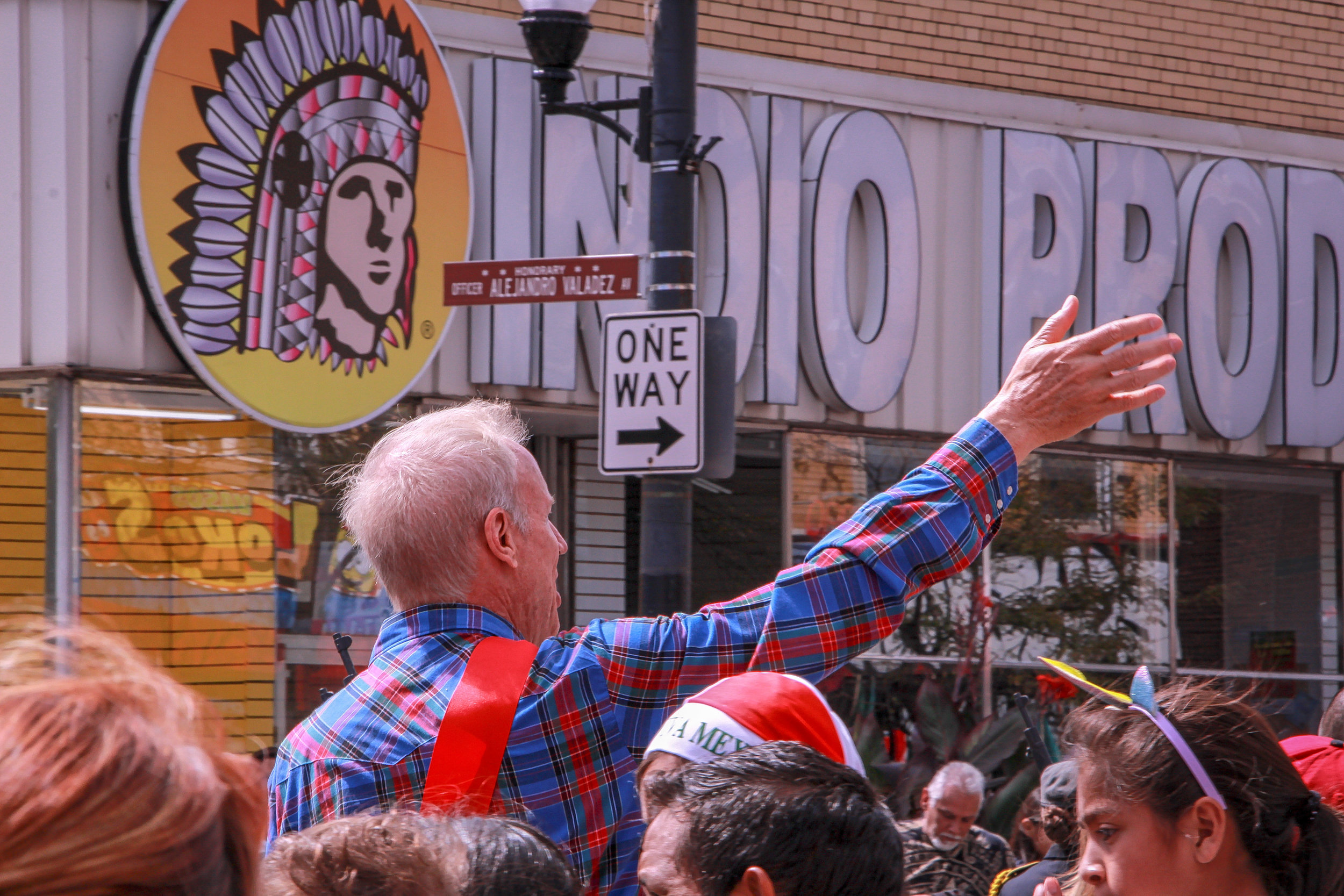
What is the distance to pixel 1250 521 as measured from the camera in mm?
11586

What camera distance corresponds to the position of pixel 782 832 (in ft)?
6.05

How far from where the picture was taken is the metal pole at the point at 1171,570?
11016 mm

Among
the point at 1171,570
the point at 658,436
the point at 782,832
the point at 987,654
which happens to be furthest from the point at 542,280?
the point at 1171,570

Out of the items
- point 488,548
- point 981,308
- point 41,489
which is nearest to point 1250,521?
point 981,308

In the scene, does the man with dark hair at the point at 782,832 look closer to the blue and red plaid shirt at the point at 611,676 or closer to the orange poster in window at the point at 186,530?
the blue and red plaid shirt at the point at 611,676

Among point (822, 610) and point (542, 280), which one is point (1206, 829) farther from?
point (542, 280)

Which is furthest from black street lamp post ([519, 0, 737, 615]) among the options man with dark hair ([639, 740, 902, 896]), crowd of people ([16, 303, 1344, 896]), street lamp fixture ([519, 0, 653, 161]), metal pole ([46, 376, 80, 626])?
man with dark hair ([639, 740, 902, 896])

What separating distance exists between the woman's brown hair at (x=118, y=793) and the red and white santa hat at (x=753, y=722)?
41.6 inches

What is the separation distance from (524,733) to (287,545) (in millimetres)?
6223

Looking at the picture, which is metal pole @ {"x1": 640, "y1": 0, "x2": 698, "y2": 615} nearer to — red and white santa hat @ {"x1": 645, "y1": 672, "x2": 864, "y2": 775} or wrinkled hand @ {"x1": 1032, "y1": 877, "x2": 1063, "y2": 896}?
wrinkled hand @ {"x1": 1032, "y1": 877, "x2": 1063, "y2": 896}

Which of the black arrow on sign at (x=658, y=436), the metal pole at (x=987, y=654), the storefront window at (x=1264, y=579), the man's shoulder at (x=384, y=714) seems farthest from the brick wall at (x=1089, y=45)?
the man's shoulder at (x=384, y=714)

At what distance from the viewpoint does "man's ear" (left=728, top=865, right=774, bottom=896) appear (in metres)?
1.82

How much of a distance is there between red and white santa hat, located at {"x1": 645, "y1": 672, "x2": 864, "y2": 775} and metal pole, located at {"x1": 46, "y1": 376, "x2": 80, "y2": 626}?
5.99 metres

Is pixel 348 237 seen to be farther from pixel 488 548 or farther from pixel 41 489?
pixel 488 548
